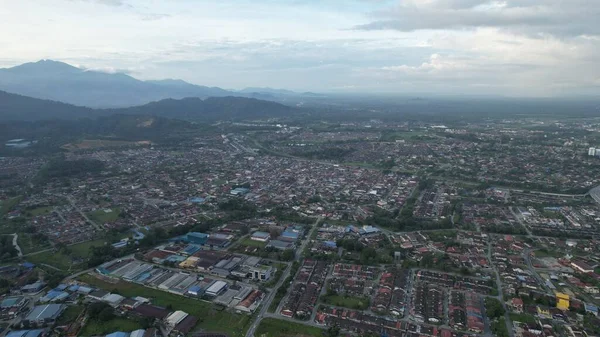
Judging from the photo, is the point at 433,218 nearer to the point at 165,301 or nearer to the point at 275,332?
the point at 275,332

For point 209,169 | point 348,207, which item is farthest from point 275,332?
point 209,169

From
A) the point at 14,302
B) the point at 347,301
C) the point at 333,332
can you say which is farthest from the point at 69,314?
the point at 347,301

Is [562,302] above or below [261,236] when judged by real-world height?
above

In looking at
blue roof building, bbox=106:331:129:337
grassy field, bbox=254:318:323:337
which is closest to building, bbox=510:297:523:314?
grassy field, bbox=254:318:323:337

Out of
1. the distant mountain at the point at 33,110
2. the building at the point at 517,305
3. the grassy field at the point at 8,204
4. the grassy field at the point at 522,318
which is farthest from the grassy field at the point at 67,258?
the distant mountain at the point at 33,110

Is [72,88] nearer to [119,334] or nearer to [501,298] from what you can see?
[119,334]
